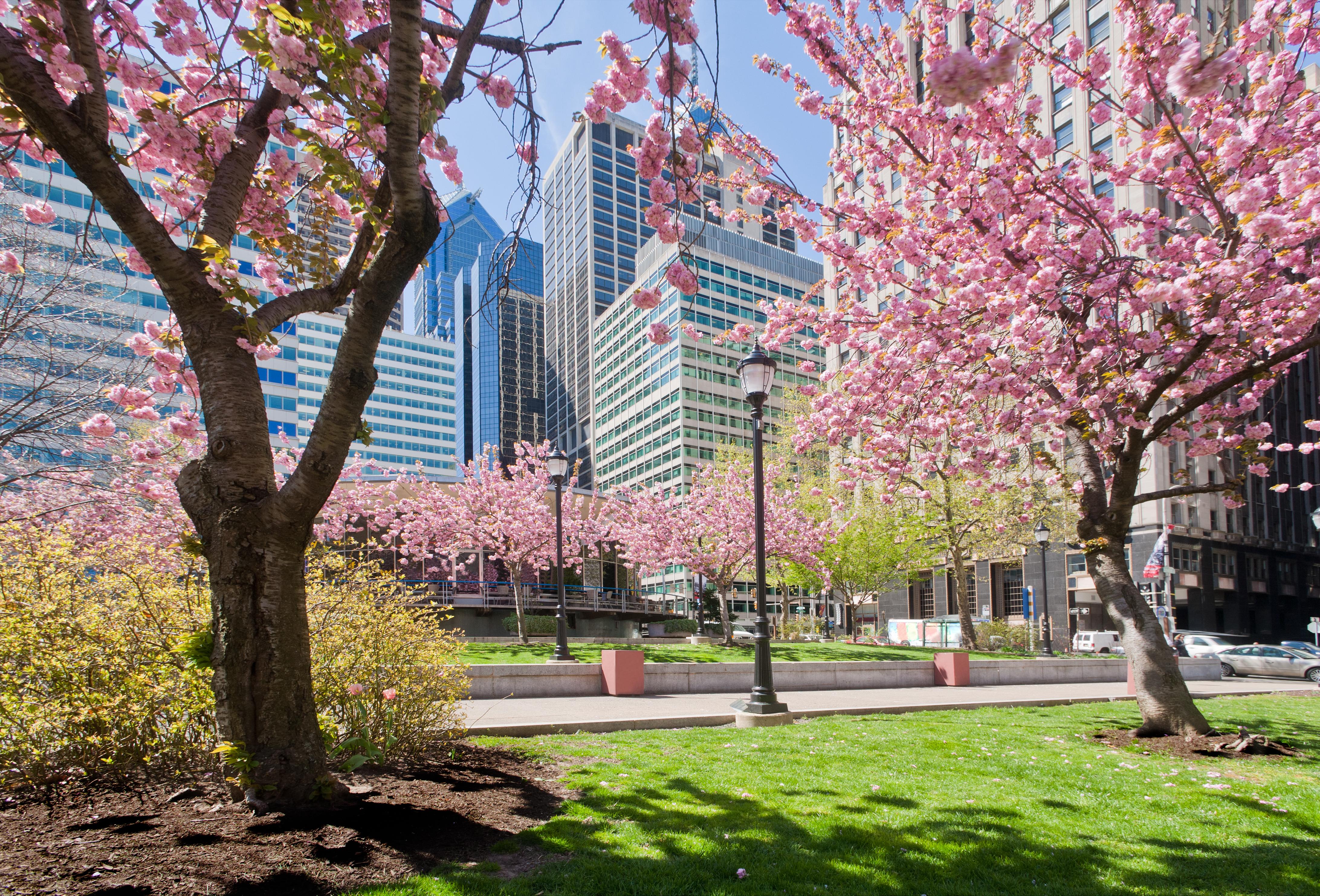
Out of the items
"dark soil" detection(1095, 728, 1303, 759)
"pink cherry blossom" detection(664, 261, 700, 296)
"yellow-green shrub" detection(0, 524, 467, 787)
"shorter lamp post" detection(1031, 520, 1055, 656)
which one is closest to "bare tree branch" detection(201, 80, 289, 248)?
"yellow-green shrub" detection(0, 524, 467, 787)

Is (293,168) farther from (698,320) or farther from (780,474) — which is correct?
(698,320)

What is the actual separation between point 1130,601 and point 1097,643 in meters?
35.1

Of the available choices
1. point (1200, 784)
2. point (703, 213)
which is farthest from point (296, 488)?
point (1200, 784)

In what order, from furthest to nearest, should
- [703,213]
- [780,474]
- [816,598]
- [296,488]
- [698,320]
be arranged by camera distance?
[816,598]
[698,320]
[780,474]
[703,213]
[296,488]

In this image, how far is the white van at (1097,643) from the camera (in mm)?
37781

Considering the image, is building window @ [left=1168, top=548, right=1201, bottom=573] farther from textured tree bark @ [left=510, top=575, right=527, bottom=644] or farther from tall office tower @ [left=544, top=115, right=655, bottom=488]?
tall office tower @ [left=544, top=115, right=655, bottom=488]

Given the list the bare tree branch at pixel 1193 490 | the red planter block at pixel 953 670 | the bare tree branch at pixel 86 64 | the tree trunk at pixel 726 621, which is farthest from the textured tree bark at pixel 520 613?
the bare tree branch at pixel 86 64

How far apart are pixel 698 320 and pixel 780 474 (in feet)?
203

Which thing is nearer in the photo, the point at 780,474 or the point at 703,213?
the point at 703,213

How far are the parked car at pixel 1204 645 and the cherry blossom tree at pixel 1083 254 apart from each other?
76.4 ft

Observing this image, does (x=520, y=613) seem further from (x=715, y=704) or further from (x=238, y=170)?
(x=238, y=170)

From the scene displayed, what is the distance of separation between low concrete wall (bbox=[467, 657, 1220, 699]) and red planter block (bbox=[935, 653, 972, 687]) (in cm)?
22

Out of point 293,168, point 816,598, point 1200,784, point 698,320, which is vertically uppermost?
point 698,320

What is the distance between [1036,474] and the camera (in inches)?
1117
